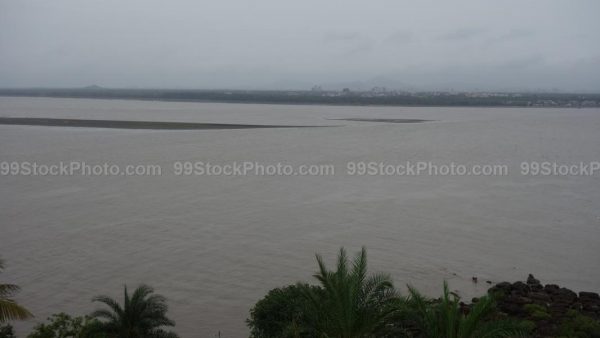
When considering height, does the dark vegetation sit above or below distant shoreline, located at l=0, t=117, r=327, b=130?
below

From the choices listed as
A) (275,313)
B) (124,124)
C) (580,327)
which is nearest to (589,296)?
(580,327)

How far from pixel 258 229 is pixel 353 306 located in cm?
Result: 1001

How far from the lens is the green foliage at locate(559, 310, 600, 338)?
8.66 metres

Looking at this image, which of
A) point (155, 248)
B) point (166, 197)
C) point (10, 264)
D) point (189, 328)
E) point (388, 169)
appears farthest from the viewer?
point (388, 169)

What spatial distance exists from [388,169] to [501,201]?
709 centimetres

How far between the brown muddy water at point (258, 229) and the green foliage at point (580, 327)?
2.37 m

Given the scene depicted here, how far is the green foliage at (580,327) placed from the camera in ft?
28.4

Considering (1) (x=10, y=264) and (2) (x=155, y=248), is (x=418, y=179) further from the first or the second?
(1) (x=10, y=264)

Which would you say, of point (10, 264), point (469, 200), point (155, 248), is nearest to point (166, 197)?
point (155, 248)

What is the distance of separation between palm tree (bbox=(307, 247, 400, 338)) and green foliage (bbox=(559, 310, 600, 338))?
175 inches

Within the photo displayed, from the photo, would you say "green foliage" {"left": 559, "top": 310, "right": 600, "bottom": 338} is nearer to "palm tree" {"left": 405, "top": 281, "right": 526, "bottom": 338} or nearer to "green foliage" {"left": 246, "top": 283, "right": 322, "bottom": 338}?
"palm tree" {"left": 405, "top": 281, "right": 526, "bottom": 338}

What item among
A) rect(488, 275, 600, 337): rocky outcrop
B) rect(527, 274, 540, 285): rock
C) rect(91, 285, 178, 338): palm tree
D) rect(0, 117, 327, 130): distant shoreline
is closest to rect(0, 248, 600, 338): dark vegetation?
rect(91, 285, 178, 338): palm tree

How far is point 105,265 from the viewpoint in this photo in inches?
482

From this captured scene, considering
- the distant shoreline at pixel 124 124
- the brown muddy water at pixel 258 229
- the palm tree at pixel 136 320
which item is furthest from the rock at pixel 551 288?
the distant shoreline at pixel 124 124
